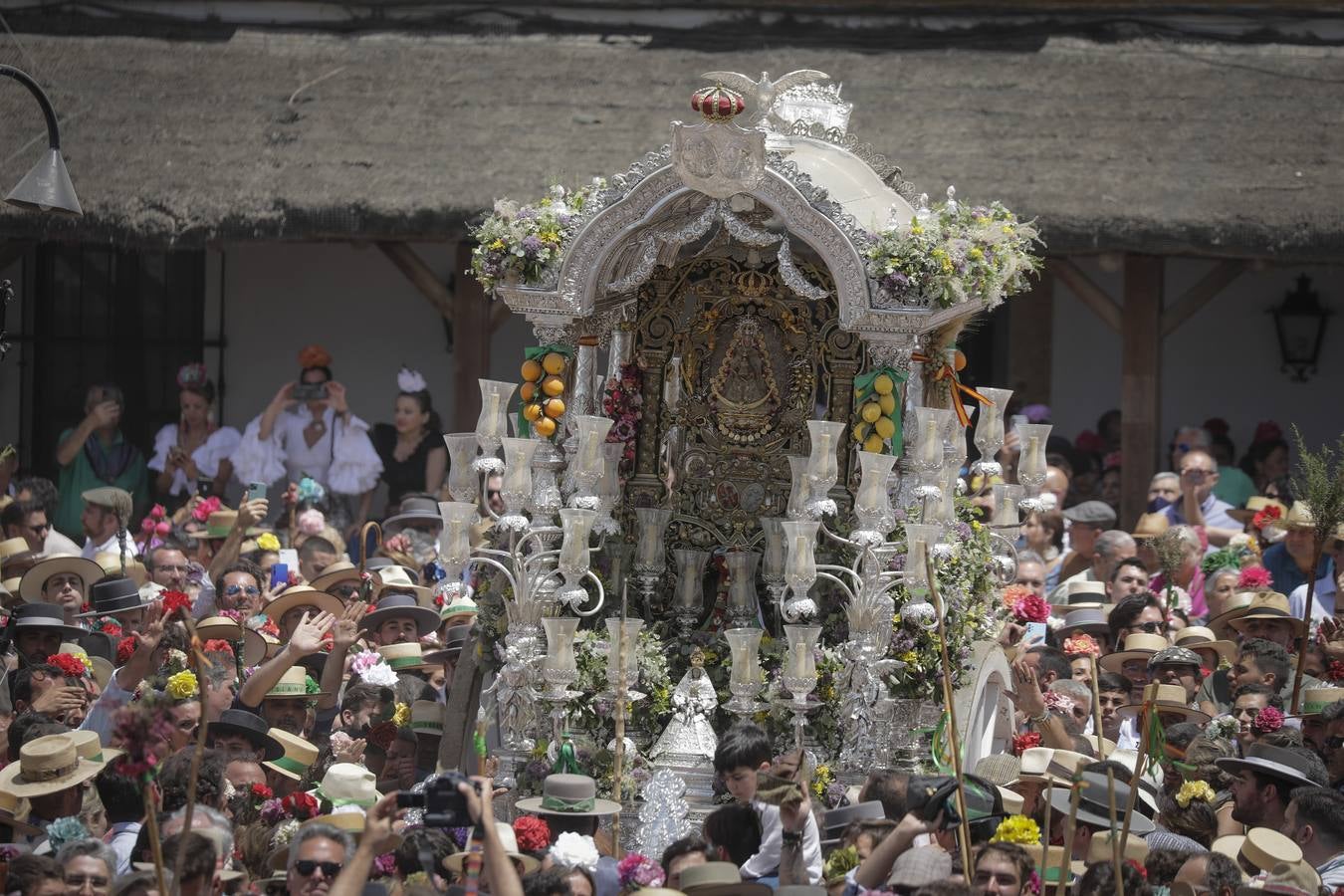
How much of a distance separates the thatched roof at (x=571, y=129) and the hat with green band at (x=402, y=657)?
16.3 feet

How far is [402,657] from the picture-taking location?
13.0 meters

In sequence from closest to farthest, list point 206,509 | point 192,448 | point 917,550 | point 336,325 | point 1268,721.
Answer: point 1268,721 < point 917,550 < point 206,509 < point 192,448 < point 336,325

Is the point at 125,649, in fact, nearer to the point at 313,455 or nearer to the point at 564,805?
the point at 564,805

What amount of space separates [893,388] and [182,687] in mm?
3669

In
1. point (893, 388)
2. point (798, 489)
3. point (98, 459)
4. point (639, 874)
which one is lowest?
point (639, 874)

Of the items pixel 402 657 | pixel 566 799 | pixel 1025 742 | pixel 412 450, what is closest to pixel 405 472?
pixel 412 450

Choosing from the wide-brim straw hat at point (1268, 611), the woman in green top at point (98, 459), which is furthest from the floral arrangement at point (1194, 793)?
the woman in green top at point (98, 459)

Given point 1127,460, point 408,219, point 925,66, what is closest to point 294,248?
point 408,219

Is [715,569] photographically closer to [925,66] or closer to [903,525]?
[903,525]

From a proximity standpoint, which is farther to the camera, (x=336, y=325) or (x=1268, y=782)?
(x=336, y=325)

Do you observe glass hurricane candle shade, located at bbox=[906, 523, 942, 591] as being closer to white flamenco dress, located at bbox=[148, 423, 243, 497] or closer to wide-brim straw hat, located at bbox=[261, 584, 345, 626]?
wide-brim straw hat, located at bbox=[261, 584, 345, 626]

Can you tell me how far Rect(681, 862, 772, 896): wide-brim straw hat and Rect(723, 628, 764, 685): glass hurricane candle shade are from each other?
2708mm

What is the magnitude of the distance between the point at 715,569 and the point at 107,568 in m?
4.20

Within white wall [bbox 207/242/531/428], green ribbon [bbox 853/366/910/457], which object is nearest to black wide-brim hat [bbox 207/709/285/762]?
green ribbon [bbox 853/366/910/457]
